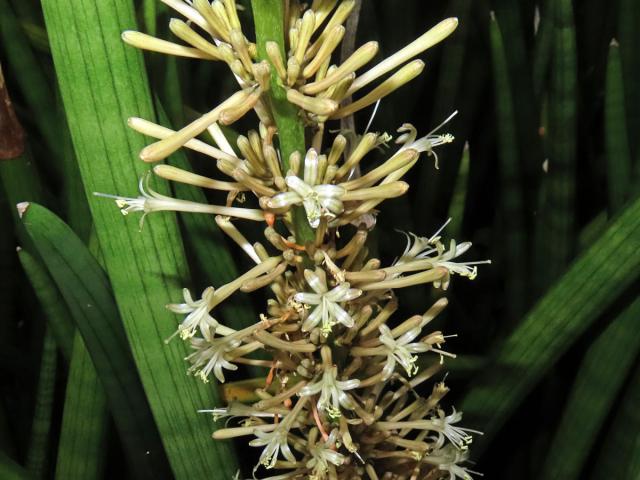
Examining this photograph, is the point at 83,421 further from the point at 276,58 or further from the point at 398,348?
the point at 276,58

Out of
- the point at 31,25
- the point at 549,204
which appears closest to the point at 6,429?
the point at 31,25

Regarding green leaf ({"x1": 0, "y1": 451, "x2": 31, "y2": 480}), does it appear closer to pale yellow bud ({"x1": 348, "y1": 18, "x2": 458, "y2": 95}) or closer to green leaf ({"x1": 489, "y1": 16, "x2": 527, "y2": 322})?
pale yellow bud ({"x1": 348, "y1": 18, "x2": 458, "y2": 95})

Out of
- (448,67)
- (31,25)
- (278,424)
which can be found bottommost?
(278,424)

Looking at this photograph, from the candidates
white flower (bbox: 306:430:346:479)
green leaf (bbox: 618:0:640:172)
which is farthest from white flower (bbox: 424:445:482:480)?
green leaf (bbox: 618:0:640:172)

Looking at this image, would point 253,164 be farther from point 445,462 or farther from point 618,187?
point 618,187

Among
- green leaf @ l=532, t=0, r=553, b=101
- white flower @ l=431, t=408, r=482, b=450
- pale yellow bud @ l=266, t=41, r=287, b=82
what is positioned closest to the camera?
pale yellow bud @ l=266, t=41, r=287, b=82

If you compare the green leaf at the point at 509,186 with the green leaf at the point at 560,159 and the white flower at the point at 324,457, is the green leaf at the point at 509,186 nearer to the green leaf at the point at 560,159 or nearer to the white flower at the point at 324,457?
the green leaf at the point at 560,159

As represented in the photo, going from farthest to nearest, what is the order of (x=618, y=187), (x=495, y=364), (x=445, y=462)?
(x=618, y=187) < (x=495, y=364) < (x=445, y=462)

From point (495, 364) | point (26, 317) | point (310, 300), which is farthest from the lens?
point (26, 317)
